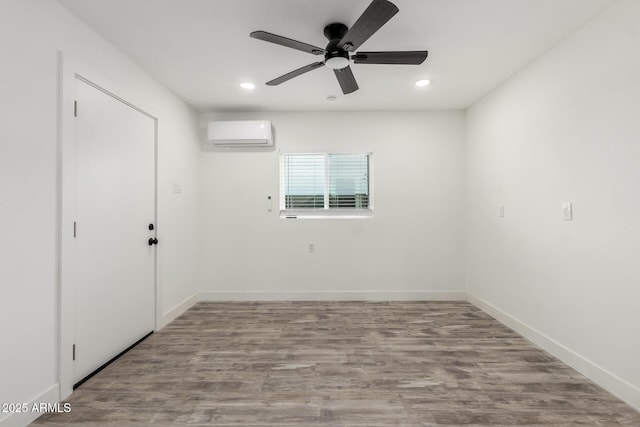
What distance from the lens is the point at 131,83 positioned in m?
2.56

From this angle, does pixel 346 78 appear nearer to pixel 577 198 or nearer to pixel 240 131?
pixel 240 131

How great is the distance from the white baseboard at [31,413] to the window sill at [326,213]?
2.67 m

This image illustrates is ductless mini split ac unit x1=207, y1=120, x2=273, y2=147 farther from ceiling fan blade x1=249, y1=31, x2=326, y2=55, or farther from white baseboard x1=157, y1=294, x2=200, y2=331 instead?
white baseboard x1=157, y1=294, x2=200, y2=331

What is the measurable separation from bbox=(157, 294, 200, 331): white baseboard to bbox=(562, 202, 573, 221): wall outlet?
382 centimetres

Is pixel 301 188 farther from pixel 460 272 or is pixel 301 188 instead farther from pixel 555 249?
pixel 555 249

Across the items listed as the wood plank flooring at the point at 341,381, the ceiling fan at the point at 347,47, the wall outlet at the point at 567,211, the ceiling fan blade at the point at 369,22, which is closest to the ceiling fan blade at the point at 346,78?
the ceiling fan at the point at 347,47

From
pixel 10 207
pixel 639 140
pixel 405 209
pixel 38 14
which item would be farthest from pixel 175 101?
pixel 639 140

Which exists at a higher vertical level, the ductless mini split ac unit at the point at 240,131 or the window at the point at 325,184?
the ductless mini split ac unit at the point at 240,131

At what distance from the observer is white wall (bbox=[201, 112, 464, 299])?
153 inches

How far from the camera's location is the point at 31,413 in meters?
1.66

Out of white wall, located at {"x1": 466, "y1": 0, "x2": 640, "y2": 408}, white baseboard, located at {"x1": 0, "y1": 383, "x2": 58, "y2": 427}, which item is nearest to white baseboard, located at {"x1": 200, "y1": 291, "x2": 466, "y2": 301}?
white wall, located at {"x1": 466, "y1": 0, "x2": 640, "y2": 408}

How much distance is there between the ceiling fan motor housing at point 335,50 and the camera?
1971mm

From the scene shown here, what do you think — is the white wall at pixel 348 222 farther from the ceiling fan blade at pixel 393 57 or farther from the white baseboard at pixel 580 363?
the ceiling fan blade at pixel 393 57

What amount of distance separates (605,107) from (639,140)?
346mm
